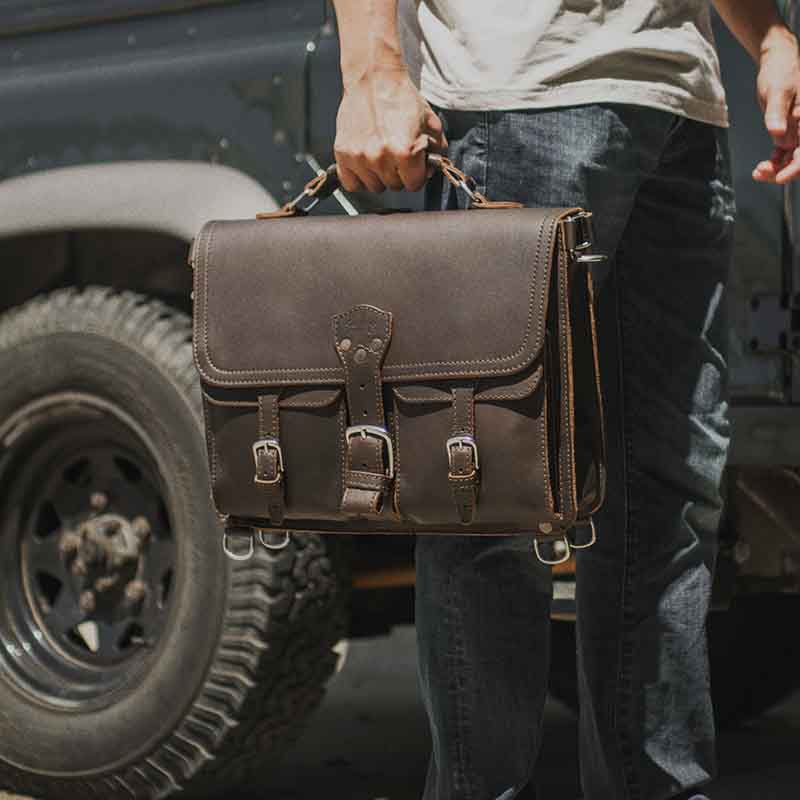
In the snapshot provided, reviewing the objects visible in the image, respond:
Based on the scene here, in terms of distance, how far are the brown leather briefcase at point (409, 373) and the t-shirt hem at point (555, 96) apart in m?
0.10

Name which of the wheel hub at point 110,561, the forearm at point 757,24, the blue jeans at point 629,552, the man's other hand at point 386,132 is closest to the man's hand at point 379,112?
the man's other hand at point 386,132

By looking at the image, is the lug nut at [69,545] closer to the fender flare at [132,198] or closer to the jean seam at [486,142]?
the fender flare at [132,198]

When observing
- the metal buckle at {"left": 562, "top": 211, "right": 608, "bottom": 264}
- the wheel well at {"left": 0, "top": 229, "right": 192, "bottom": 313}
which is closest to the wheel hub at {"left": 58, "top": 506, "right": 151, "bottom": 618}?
the wheel well at {"left": 0, "top": 229, "right": 192, "bottom": 313}

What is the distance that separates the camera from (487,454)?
6.67 feet

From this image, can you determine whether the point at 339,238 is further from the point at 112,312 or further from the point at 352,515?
the point at 112,312

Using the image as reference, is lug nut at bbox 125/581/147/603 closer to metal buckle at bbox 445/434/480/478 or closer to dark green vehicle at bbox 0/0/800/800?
dark green vehicle at bbox 0/0/800/800

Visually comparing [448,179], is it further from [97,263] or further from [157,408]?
[97,263]

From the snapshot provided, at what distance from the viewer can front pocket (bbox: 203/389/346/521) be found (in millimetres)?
2109

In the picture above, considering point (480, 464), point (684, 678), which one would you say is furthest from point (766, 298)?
point (480, 464)

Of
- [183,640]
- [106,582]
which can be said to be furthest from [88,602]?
[183,640]

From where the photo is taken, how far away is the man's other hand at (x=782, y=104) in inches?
89.0

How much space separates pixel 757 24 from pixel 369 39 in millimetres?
604

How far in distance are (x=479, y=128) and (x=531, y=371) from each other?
29 cm

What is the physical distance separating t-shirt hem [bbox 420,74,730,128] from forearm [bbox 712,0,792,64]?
29 centimetres
